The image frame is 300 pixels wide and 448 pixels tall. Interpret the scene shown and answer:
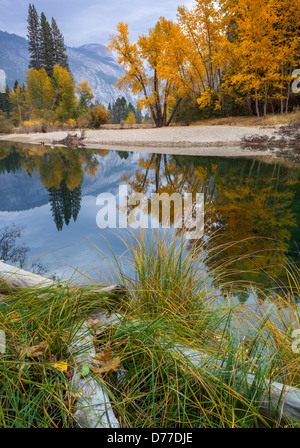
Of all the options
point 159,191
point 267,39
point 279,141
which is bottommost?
point 159,191

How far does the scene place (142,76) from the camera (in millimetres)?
19891

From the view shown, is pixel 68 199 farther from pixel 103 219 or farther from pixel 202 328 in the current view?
pixel 202 328

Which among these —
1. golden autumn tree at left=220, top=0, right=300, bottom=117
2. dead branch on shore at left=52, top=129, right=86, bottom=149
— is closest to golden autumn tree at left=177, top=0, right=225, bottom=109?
golden autumn tree at left=220, top=0, right=300, bottom=117

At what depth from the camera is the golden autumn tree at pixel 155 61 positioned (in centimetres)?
1722

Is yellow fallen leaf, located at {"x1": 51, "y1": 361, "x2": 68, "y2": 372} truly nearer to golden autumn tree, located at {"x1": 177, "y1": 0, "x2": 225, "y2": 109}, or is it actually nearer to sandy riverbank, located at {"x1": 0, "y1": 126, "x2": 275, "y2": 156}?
sandy riverbank, located at {"x1": 0, "y1": 126, "x2": 275, "y2": 156}

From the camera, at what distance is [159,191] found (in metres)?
5.87

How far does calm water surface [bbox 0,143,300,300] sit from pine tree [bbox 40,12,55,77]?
39.4 meters

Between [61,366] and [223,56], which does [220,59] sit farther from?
[61,366]

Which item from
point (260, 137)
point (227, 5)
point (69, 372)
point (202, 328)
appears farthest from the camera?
point (227, 5)

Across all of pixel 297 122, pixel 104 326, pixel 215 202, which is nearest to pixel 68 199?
pixel 215 202

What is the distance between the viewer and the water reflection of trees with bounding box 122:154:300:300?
276 centimetres

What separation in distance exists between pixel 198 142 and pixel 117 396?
1481 centimetres

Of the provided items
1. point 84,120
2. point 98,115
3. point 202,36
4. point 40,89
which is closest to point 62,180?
point 202,36

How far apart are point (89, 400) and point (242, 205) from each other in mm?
4228
